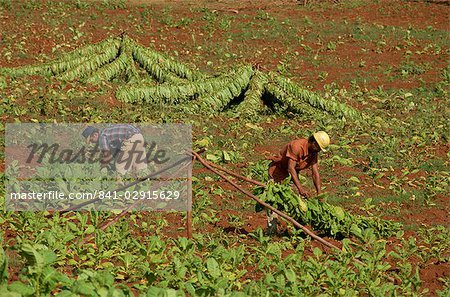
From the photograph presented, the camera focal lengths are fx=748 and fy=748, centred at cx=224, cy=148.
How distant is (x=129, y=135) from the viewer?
10.2 metres

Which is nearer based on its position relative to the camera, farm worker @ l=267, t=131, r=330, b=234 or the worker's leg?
farm worker @ l=267, t=131, r=330, b=234

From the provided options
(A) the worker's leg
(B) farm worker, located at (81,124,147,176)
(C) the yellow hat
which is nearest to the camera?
(C) the yellow hat

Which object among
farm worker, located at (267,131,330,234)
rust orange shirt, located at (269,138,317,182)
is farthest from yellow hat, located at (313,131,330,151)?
rust orange shirt, located at (269,138,317,182)

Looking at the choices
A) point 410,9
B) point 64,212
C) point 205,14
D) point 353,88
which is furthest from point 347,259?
point 410,9

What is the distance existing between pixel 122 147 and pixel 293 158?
100 inches

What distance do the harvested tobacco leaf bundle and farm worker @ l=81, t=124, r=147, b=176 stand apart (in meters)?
2.30

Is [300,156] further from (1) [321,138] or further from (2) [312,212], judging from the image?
(2) [312,212]

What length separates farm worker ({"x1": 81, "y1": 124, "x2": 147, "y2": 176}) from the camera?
1021cm

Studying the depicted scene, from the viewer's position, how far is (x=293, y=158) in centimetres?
898

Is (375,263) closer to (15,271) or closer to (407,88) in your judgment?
(15,271)

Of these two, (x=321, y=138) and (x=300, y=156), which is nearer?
(x=321, y=138)

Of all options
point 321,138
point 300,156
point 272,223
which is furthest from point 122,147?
point 321,138

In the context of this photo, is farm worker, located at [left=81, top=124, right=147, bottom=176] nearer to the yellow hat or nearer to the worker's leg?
the worker's leg

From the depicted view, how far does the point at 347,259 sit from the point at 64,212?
328 cm
